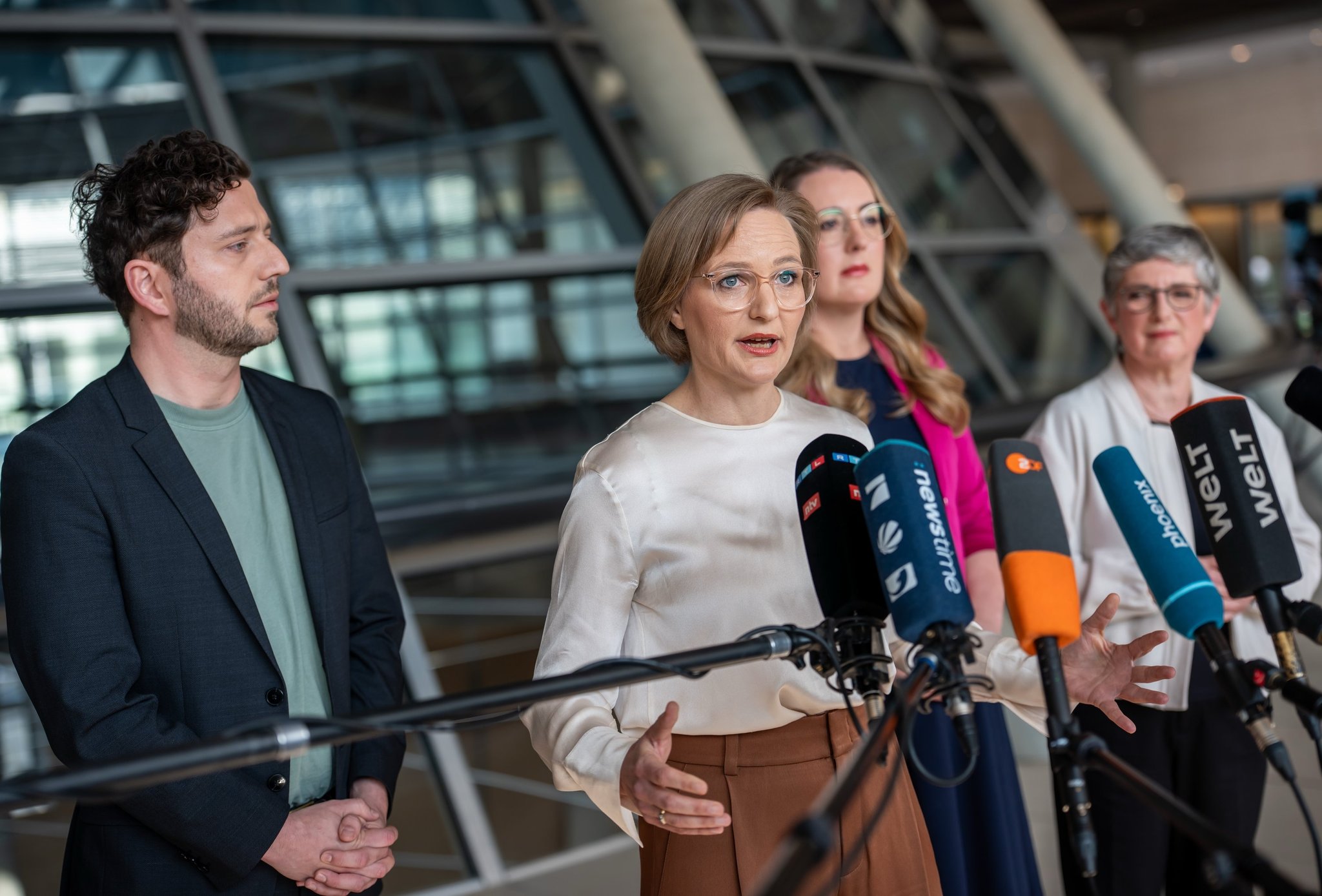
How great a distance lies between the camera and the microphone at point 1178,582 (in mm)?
1224

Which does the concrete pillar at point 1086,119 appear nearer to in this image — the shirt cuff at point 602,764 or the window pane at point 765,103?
the window pane at point 765,103

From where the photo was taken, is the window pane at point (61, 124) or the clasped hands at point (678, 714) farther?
the window pane at point (61, 124)

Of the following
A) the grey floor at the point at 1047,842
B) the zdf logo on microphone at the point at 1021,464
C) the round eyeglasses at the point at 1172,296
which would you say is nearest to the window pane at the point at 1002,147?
the grey floor at the point at 1047,842

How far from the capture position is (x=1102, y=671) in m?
1.52

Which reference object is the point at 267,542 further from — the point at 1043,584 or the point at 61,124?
the point at 61,124

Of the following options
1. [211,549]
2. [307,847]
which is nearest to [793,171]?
[211,549]

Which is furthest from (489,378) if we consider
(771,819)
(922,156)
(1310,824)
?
(1310,824)

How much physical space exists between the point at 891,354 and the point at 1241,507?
1.23 meters

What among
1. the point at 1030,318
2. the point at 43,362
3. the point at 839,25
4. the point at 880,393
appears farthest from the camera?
the point at 839,25

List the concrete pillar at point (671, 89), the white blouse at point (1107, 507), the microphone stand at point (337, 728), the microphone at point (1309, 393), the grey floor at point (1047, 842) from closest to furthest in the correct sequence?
the microphone stand at point (337, 728) → the microphone at point (1309, 393) → the white blouse at point (1107, 507) → the grey floor at point (1047, 842) → the concrete pillar at point (671, 89)

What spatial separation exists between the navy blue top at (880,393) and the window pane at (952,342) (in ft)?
15.7

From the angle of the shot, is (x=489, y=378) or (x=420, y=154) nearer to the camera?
(x=420, y=154)

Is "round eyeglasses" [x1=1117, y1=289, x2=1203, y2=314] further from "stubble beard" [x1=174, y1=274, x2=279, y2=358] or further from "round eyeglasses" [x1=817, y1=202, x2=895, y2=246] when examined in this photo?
"stubble beard" [x1=174, y1=274, x2=279, y2=358]

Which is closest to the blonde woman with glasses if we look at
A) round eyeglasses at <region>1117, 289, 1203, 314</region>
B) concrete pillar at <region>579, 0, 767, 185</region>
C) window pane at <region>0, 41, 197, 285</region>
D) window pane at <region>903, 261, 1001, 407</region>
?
round eyeglasses at <region>1117, 289, 1203, 314</region>
